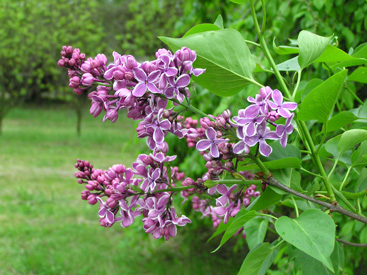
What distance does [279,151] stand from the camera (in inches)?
29.8

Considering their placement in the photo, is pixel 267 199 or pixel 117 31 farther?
pixel 117 31

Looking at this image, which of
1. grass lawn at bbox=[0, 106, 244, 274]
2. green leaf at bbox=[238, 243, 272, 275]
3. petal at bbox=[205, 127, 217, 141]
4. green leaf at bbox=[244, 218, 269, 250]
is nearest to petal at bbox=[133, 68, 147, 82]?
petal at bbox=[205, 127, 217, 141]

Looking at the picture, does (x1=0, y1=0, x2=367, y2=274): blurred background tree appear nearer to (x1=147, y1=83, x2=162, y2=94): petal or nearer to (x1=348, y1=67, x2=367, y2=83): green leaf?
(x1=348, y1=67, x2=367, y2=83): green leaf

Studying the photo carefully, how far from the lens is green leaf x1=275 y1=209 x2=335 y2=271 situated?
0.60m

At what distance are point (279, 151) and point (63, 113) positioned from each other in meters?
21.1

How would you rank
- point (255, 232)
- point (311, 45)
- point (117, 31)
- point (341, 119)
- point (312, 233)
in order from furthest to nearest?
point (117, 31) → point (255, 232) → point (341, 119) → point (311, 45) → point (312, 233)

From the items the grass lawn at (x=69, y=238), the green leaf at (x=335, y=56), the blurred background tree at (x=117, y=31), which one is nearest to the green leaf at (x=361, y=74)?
the green leaf at (x=335, y=56)

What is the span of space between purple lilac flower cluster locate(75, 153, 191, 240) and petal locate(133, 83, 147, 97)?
Answer: 0.12 m

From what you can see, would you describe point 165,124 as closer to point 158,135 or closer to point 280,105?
point 158,135

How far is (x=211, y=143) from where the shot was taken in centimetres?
70

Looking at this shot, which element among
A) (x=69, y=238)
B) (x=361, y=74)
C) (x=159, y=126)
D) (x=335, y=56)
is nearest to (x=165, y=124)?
(x=159, y=126)

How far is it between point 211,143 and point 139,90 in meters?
0.14

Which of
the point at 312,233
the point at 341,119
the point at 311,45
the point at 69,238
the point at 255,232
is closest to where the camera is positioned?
the point at 312,233

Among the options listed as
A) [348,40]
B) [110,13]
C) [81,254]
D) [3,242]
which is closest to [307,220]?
[348,40]
